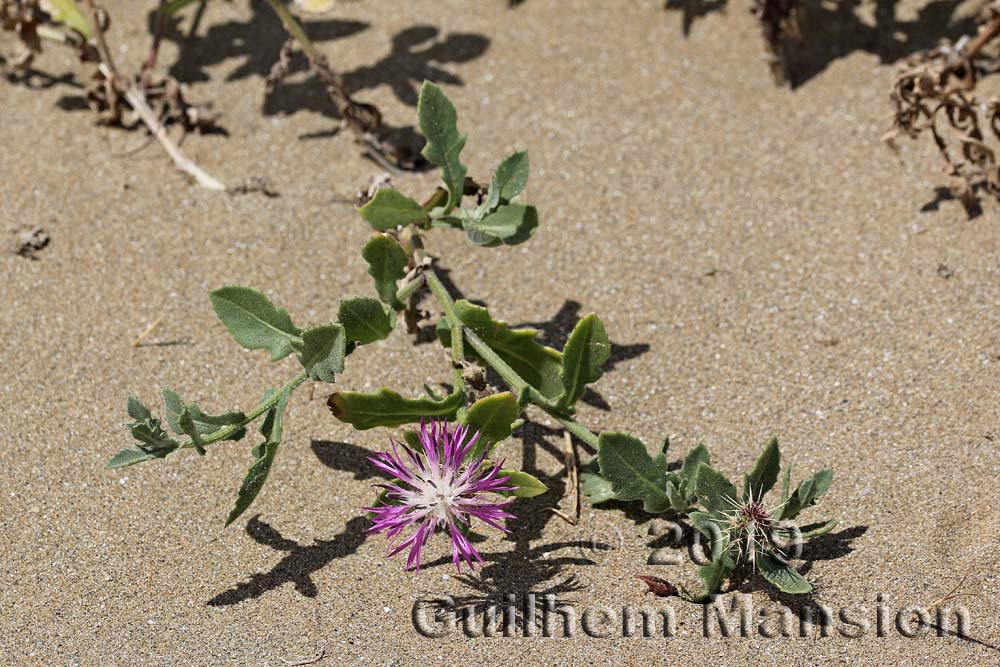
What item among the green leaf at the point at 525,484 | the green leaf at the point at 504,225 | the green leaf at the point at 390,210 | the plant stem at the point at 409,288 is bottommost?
the green leaf at the point at 525,484

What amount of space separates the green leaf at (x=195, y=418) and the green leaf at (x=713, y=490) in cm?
77

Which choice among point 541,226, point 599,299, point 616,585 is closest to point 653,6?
point 541,226

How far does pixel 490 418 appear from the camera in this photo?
5.91 feet

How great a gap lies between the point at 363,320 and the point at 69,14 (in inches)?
58.1

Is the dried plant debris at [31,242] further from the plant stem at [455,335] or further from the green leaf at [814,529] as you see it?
the green leaf at [814,529]

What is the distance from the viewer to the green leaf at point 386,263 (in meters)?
1.92

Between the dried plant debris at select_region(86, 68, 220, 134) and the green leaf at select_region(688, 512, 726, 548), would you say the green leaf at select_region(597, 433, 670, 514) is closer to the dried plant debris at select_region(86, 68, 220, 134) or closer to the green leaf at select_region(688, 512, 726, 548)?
the green leaf at select_region(688, 512, 726, 548)

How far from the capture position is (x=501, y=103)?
113 inches

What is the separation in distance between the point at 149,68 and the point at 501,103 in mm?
942

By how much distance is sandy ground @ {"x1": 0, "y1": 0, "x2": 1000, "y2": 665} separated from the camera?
1.90 meters

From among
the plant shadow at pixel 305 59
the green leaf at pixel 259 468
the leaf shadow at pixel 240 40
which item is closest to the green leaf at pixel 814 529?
the green leaf at pixel 259 468

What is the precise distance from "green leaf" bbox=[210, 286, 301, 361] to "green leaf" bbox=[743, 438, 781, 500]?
2.69 ft

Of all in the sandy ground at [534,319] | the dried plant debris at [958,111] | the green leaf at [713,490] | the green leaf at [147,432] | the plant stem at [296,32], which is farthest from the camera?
the plant stem at [296,32]

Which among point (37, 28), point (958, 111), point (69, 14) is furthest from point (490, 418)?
point (37, 28)
